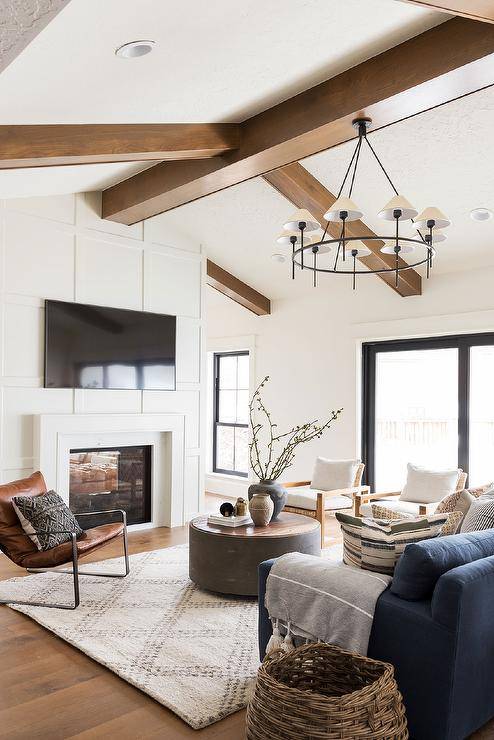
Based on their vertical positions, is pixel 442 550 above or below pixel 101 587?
above

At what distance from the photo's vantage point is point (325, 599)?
2.68m

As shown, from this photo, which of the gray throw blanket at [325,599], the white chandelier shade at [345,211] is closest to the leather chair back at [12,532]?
the gray throw blanket at [325,599]

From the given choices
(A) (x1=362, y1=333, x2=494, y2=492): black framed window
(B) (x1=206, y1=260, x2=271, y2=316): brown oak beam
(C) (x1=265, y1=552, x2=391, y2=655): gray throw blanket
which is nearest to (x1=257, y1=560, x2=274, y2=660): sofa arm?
(C) (x1=265, y1=552, x2=391, y2=655): gray throw blanket

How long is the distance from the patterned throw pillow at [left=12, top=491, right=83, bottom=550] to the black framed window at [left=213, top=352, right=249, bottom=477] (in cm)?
471

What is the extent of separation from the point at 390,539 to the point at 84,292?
4.14m

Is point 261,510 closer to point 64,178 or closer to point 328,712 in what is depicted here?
point 328,712

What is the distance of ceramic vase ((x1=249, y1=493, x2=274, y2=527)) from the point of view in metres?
4.33

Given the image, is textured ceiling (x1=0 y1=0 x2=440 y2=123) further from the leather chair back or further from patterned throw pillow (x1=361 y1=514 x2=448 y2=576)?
patterned throw pillow (x1=361 y1=514 x2=448 y2=576)

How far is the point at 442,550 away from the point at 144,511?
14.6 feet

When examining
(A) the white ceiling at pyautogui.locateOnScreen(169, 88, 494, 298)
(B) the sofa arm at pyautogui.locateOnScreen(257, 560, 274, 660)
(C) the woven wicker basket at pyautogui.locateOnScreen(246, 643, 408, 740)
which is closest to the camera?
(C) the woven wicker basket at pyautogui.locateOnScreen(246, 643, 408, 740)

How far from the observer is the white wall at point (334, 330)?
6.39m

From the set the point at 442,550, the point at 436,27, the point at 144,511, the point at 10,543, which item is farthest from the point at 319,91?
the point at 144,511

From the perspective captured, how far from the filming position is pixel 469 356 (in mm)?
6488

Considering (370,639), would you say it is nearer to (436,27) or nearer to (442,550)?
(442,550)
